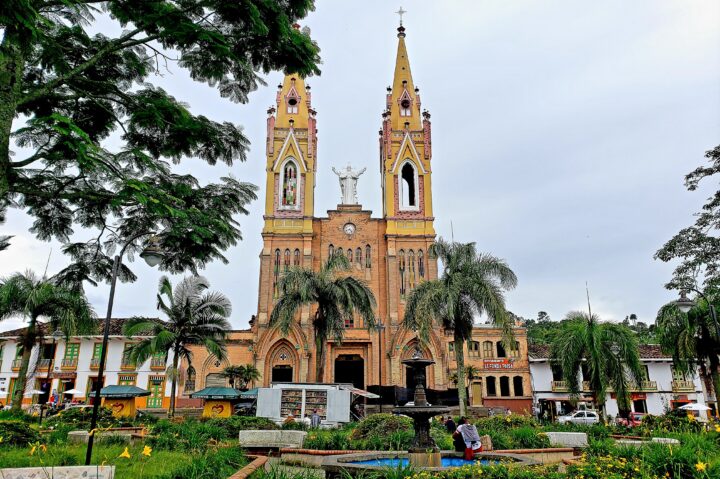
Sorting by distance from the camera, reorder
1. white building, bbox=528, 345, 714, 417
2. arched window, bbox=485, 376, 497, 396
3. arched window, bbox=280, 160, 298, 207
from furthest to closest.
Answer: arched window, bbox=280, 160, 298, 207 → white building, bbox=528, 345, 714, 417 → arched window, bbox=485, 376, 497, 396

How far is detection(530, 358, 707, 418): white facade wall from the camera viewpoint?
38.4m

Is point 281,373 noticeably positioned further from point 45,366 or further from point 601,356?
point 601,356

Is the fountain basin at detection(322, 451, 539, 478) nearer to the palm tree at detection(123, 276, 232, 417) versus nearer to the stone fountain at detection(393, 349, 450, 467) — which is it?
the stone fountain at detection(393, 349, 450, 467)

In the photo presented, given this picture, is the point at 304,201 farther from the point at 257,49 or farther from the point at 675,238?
the point at 257,49

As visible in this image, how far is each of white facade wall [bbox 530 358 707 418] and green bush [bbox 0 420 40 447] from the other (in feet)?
113

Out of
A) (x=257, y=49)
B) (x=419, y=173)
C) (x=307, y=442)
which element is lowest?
(x=307, y=442)

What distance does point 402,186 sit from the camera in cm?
3959

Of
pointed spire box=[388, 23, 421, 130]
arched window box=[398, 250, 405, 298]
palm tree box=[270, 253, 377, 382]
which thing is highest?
pointed spire box=[388, 23, 421, 130]

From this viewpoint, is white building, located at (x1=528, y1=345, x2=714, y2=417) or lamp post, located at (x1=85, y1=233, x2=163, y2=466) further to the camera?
white building, located at (x1=528, y1=345, x2=714, y2=417)

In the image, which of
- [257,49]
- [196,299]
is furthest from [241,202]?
[196,299]

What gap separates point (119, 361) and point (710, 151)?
3698 centimetres

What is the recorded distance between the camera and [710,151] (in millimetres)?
18625

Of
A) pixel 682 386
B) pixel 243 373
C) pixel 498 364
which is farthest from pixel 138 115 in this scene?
pixel 682 386

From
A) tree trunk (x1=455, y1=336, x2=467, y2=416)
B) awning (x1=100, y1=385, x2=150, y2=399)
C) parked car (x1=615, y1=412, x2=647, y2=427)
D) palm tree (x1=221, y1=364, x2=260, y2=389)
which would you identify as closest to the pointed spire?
palm tree (x1=221, y1=364, x2=260, y2=389)
